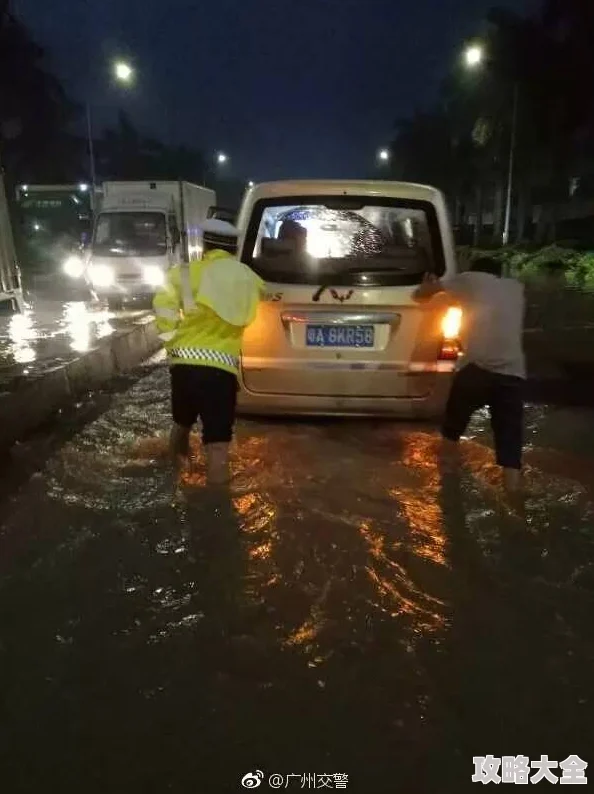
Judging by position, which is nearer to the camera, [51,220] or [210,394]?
[210,394]

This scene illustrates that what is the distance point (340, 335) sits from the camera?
5.59 metres

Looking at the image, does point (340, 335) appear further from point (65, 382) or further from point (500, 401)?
point (65, 382)

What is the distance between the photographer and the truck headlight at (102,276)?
55.9 ft

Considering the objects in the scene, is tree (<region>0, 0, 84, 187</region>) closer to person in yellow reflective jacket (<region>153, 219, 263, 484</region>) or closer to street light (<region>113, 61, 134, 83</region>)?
street light (<region>113, 61, 134, 83</region>)

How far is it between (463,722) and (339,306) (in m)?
3.20

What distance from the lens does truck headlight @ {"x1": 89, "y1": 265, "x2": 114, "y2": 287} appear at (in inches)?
671

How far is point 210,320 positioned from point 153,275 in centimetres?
1280

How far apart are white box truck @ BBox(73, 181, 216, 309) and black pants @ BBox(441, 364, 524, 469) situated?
11452 millimetres

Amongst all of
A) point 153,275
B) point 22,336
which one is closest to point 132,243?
point 153,275

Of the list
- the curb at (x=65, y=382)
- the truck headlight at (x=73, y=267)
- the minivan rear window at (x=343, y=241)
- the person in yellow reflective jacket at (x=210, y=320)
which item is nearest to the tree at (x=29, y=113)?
the truck headlight at (x=73, y=267)

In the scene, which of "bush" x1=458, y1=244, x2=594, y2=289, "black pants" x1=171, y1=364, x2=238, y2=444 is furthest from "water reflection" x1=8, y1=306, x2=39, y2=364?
"bush" x1=458, y1=244, x2=594, y2=289

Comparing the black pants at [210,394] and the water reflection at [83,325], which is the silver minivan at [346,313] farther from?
the water reflection at [83,325]

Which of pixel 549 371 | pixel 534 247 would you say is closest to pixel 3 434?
pixel 549 371

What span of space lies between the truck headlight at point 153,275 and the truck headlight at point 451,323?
12299 mm
